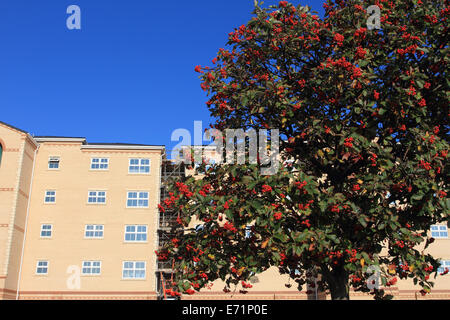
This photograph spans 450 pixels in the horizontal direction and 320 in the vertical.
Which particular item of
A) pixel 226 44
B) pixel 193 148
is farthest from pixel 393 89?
pixel 193 148

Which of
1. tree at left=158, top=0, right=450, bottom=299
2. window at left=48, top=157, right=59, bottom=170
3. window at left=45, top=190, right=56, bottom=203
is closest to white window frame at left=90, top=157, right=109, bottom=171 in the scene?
window at left=48, top=157, right=59, bottom=170

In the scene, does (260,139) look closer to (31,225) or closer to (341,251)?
(341,251)

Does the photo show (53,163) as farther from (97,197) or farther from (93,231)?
(93,231)

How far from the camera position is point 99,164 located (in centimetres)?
4238

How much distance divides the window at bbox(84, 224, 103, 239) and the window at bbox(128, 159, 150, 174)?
612 centimetres

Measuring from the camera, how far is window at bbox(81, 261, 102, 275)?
127 feet

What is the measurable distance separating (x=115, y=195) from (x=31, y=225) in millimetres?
7878

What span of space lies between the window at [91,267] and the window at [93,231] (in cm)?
232

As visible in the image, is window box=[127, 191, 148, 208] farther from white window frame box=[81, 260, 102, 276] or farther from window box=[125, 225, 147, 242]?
white window frame box=[81, 260, 102, 276]

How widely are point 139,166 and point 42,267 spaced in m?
12.5

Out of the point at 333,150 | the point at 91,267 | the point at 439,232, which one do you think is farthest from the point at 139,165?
the point at 333,150

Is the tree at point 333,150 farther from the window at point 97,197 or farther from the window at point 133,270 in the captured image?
the window at point 97,197

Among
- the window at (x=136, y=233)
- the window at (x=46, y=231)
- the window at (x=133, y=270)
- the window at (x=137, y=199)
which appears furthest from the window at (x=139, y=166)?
the window at (x=46, y=231)

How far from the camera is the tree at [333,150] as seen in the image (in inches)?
400
